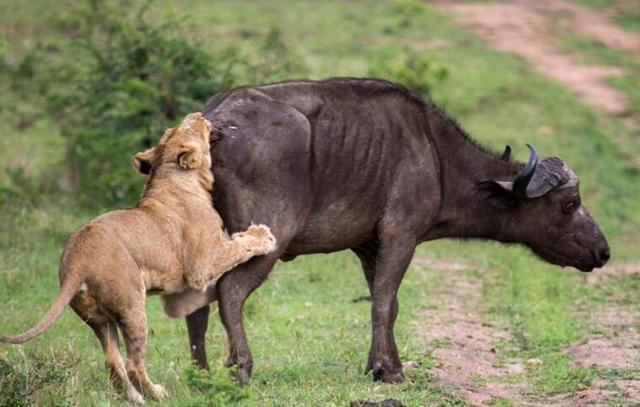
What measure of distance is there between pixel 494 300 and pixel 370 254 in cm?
350

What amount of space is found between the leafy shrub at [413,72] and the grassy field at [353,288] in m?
0.39

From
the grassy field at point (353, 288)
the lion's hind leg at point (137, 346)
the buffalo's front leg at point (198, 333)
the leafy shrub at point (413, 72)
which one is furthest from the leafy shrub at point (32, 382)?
the leafy shrub at point (413, 72)

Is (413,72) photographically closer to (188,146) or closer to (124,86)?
(124,86)

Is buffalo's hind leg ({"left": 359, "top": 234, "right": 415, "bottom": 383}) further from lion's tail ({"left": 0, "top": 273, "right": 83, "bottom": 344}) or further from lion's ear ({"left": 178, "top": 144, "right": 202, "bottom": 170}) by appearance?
lion's tail ({"left": 0, "top": 273, "right": 83, "bottom": 344})

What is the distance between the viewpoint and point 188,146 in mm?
8000

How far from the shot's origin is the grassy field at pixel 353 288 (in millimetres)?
8109

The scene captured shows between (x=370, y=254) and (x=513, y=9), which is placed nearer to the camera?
(x=370, y=254)

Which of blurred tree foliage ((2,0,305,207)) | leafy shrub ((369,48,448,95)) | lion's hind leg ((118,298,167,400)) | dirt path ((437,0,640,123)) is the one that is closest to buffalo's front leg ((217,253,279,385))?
lion's hind leg ((118,298,167,400))

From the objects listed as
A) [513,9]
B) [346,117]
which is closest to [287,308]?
[346,117]

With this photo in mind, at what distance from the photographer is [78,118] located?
16.3 metres

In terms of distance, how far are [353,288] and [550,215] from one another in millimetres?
3523

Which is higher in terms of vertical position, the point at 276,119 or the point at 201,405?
the point at 276,119

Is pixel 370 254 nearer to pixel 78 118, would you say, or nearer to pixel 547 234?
pixel 547 234

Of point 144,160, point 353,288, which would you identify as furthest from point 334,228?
point 353,288
